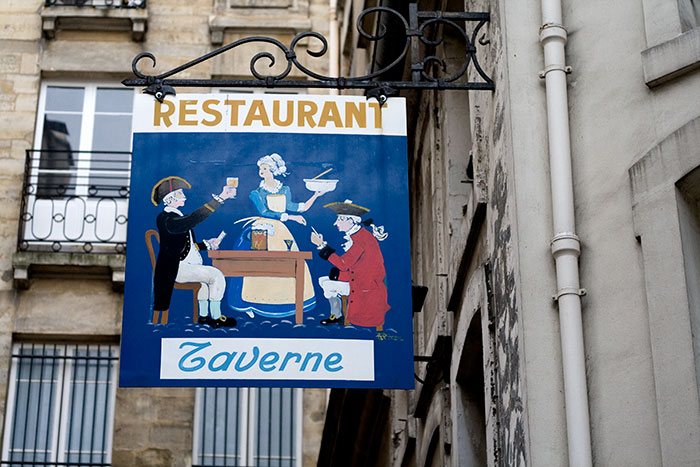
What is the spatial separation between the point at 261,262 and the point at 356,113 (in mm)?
1224

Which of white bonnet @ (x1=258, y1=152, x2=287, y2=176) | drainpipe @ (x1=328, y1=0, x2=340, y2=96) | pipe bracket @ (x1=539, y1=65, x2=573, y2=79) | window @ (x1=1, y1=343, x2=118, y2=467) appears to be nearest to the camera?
pipe bracket @ (x1=539, y1=65, x2=573, y2=79)

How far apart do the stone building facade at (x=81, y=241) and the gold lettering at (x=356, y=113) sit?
1056 cm

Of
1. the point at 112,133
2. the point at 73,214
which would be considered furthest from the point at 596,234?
the point at 112,133

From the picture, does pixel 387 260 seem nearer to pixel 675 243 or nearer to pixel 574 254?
pixel 574 254

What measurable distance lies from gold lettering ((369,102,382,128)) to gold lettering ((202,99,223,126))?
1.02 meters

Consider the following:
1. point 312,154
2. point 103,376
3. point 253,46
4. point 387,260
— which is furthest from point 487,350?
point 253,46

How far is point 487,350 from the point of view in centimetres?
843

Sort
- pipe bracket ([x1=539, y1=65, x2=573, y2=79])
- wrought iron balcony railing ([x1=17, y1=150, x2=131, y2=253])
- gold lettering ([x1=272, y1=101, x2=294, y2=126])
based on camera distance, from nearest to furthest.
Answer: pipe bracket ([x1=539, y1=65, x2=573, y2=79]), gold lettering ([x1=272, y1=101, x2=294, y2=126]), wrought iron balcony railing ([x1=17, y1=150, x2=131, y2=253])

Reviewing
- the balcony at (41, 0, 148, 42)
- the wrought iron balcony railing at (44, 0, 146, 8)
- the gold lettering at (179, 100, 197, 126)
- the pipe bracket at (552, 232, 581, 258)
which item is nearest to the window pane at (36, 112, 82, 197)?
the balcony at (41, 0, 148, 42)

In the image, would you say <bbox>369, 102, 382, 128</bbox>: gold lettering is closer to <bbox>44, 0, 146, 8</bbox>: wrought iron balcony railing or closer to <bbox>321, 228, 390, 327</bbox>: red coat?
<bbox>321, 228, 390, 327</bbox>: red coat

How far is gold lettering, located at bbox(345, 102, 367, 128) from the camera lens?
9164 mm

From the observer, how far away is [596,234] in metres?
7.42

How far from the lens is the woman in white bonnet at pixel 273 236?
862cm

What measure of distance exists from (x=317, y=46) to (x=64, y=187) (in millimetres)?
4728
